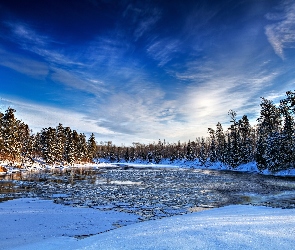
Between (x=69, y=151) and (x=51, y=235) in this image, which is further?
(x=69, y=151)

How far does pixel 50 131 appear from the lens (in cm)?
8144

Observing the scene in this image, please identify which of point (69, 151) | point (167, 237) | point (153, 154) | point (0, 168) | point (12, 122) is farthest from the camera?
point (153, 154)

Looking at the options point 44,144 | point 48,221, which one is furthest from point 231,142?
point 48,221

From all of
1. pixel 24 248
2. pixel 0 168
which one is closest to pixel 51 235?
pixel 24 248

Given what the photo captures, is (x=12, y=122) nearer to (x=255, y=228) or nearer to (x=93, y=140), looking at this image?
(x=93, y=140)

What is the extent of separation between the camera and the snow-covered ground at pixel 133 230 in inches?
207

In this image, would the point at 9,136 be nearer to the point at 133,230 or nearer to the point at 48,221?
the point at 48,221

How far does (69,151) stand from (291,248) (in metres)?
91.1

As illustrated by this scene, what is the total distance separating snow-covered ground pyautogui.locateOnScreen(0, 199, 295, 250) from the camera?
525 centimetres

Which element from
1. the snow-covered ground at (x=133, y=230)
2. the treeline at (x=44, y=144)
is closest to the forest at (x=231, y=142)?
the treeline at (x=44, y=144)

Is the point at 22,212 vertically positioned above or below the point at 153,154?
below

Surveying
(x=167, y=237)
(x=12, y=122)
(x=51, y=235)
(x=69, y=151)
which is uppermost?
(x=12, y=122)

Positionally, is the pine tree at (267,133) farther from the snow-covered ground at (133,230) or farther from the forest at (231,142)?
the snow-covered ground at (133,230)

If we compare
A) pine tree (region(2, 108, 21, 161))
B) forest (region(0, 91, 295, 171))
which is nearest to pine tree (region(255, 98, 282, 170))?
forest (region(0, 91, 295, 171))
